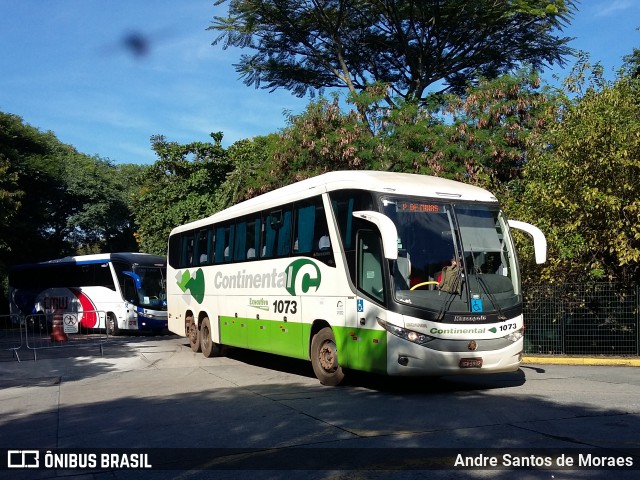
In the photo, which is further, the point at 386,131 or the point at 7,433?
the point at 386,131

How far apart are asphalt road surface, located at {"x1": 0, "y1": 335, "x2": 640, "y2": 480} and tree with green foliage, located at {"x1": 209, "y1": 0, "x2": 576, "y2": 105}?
16041 mm

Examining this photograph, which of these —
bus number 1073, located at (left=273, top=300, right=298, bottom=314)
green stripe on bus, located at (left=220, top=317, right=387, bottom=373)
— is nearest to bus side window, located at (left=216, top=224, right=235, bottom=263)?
green stripe on bus, located at (left=220, top=317, right=387, bottom=373)

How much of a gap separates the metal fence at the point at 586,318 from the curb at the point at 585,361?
0.81 m

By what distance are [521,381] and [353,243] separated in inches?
164

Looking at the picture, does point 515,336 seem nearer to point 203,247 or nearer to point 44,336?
point 203,247

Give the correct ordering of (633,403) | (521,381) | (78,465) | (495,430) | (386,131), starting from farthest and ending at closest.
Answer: (386,131)
(521,381)
(633,403)
(495,430)
(78,465)

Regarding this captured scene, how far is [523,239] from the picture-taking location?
16.2m

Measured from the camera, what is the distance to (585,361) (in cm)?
1520

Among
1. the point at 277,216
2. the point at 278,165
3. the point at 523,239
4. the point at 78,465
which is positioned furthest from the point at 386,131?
the point at 78,465

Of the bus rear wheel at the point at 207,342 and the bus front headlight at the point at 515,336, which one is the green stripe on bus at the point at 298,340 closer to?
the bus rear wheel at the point at 207,342

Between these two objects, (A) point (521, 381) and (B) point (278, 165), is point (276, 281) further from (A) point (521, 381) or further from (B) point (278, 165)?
(B) point (278, 165)

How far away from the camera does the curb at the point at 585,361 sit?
14.9 metres

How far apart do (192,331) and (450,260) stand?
9.99 m

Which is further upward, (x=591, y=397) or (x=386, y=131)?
(x=386, y=131)
